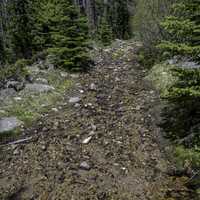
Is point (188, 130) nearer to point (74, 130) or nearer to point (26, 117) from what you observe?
point (74, 130)

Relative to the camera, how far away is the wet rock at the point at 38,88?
12.9m

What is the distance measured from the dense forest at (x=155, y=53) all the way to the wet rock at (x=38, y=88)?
302mm

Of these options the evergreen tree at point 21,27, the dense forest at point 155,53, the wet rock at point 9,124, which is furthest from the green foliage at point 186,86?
the evergreen tree at point 21,27

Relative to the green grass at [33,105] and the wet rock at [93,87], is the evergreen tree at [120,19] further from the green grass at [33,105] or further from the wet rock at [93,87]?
the green grass at [33,105]

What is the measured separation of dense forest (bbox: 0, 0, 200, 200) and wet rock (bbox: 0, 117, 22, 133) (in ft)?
1.39

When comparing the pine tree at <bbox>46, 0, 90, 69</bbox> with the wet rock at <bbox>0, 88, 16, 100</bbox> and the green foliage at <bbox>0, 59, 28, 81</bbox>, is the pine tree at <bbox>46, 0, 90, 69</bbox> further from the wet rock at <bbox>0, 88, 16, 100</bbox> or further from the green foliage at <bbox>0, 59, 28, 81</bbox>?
the wet rock at <bbox>0, 88, 16, 100</bbox>

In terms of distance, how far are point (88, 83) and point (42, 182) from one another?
7.10m

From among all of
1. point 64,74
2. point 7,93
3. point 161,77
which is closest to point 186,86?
point 161,77

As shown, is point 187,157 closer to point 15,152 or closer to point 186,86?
point 186,86

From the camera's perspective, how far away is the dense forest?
7371 mm

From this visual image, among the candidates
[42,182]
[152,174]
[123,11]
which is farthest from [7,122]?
[123,11]

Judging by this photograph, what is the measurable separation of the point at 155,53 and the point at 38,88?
6.39 meters

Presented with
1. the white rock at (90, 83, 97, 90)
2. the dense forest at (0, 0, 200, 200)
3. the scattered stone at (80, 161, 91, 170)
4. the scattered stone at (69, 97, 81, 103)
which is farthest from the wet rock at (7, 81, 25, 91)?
the scattered stone at (80, 161, 91, 170)

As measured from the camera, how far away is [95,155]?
8.77m
